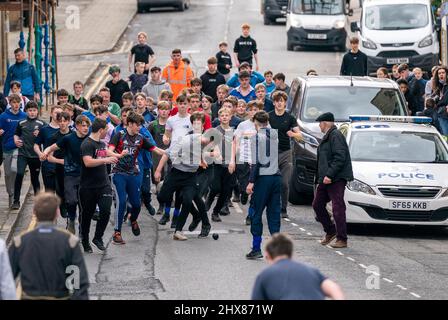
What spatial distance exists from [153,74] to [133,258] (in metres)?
8.33

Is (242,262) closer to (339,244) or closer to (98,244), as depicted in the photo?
(339,244)

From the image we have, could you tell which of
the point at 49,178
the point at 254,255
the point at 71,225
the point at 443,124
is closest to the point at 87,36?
the point at 443,124

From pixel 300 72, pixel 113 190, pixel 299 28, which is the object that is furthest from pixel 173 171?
pixel 299 28

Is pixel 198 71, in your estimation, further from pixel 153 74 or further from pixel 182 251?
pixel 182 251

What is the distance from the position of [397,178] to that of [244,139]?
2291mm

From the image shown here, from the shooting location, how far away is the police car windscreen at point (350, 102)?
877 inches

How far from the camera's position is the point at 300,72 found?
37844 millimetres

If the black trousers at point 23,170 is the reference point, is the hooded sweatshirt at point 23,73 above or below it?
above

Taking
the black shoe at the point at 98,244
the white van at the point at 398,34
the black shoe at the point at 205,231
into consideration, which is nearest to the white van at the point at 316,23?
the white van at the point at 398,34

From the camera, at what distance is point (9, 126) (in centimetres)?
2059

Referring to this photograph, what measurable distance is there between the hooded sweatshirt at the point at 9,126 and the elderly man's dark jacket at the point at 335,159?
535 cm

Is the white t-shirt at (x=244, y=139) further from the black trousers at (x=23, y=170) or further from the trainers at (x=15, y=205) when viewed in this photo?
the trainers at (x=15, y=205)

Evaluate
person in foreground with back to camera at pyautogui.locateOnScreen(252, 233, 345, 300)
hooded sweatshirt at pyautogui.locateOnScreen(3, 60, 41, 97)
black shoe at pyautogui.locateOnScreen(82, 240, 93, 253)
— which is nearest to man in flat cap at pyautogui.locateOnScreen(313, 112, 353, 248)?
black shoe at pyautogui.locateOnScreen(82, 240, 93, 253)
